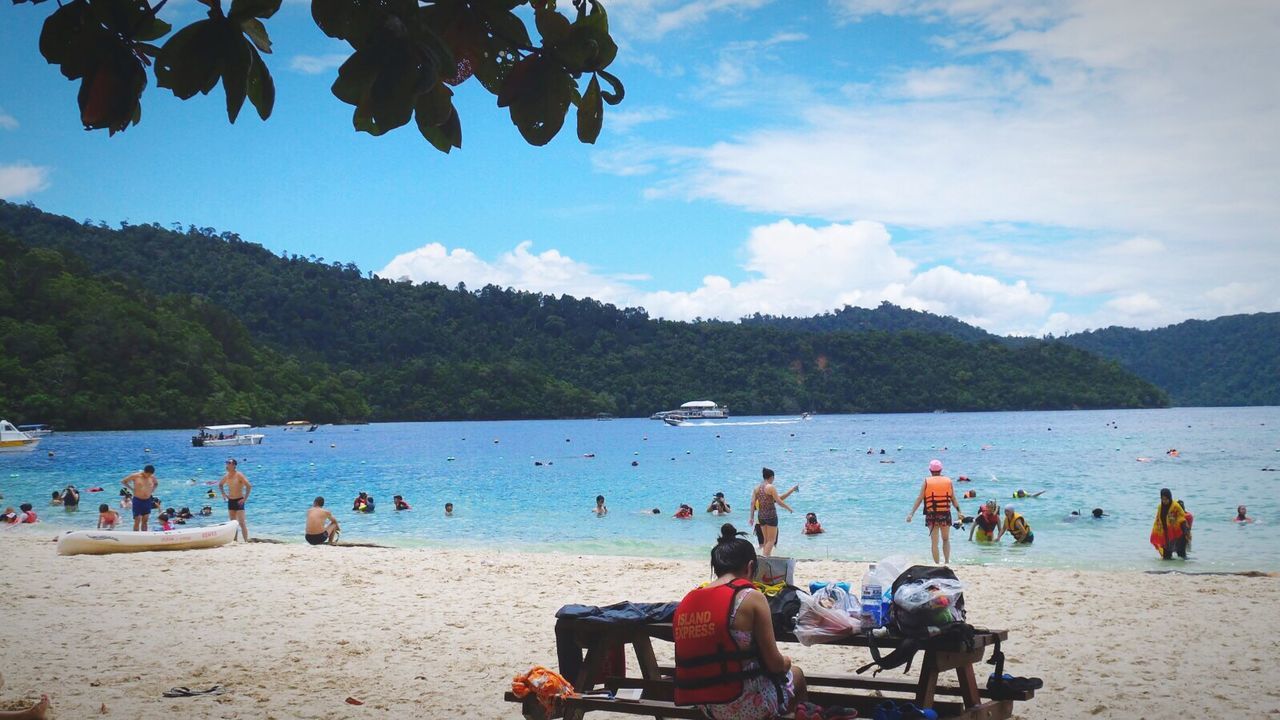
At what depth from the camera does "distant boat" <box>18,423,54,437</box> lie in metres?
63.0

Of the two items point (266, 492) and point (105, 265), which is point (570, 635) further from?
point (105, 265)

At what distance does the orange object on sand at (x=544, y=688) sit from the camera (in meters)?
4.89

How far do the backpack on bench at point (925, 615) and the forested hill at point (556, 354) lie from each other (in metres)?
103

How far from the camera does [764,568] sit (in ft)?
16.9

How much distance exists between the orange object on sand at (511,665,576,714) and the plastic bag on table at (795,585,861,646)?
4.16 ft

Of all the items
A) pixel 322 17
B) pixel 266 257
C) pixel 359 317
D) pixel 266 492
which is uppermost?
pixel 266 257

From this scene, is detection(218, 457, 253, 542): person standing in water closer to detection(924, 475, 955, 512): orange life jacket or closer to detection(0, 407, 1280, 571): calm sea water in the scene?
detection(0, 407, 1280, 571): calm sea water

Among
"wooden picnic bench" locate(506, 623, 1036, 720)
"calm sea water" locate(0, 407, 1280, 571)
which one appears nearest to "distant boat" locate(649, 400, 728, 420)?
"calm sea water" locate(0, 407, 1280, 571)

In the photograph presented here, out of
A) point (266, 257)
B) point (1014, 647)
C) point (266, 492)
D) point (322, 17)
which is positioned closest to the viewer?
point (322, 17)

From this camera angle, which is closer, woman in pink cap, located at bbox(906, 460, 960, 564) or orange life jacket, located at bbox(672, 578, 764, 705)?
orange life jacket, located at bbox(672, 578, 764, 705)

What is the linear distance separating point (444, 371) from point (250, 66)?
362ft

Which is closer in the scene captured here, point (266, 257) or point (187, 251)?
point (187, 251)

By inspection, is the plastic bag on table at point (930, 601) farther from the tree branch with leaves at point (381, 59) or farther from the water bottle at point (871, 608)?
the tree branch with leaves at point (381, 59)

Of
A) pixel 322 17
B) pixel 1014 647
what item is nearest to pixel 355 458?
pixel 1014 647
